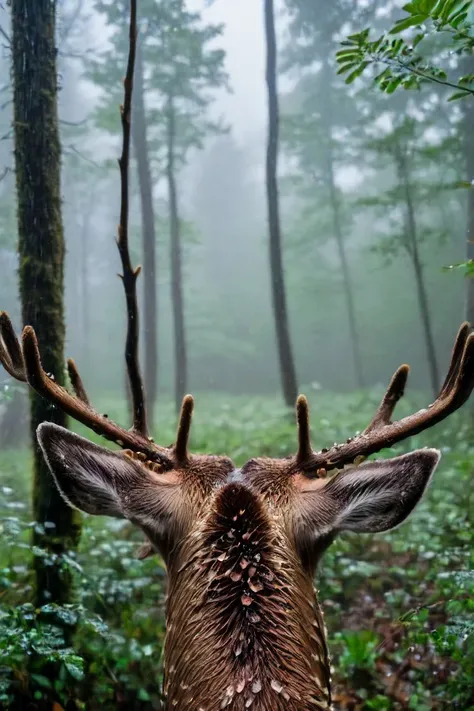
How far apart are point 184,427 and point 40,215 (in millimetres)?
2082

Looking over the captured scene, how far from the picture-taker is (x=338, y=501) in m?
2.08

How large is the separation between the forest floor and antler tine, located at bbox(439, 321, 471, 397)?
40.3 inches

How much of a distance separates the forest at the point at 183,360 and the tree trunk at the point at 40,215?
1cm

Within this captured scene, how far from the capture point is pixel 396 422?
2.29 meters

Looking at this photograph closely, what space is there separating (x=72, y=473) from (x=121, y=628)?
2.34 metres

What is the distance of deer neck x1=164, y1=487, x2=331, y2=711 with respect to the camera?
1.60 meters

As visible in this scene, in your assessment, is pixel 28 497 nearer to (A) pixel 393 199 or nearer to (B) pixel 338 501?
(B) pixel 338 501

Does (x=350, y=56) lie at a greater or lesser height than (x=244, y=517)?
greater

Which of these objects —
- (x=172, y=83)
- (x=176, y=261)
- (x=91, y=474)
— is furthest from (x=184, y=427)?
(x=176, y=261)

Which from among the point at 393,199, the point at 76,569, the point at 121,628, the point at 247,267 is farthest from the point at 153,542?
the point at 247,267

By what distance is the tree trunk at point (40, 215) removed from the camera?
357 cm

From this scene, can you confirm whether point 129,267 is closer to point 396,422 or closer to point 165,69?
point 396,422

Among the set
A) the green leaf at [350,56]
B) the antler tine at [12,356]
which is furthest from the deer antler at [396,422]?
the green leaf at [350,56]

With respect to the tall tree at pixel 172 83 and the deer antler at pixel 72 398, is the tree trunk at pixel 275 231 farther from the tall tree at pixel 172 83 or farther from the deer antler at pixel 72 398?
the deer antler at pixel 72 398
